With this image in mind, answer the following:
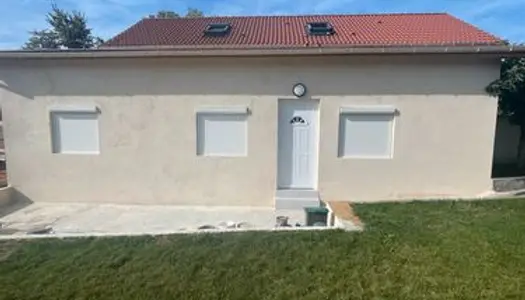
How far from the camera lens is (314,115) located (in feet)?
30.9

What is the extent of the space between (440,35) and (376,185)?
27.7 feet

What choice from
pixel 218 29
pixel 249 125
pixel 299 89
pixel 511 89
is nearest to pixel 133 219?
pixel 249 125

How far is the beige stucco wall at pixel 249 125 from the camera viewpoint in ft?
29.7

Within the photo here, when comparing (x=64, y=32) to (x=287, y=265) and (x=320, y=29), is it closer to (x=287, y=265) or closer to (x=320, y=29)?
(x=320, y=29)

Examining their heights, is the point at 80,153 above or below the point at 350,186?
above

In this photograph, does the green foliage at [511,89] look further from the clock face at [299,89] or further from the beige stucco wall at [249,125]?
→ the clock face at [299,89]

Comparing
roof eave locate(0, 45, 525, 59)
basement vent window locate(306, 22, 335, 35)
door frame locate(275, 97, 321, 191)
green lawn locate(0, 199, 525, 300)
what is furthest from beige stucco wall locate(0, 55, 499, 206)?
basement vent window locate(306, 22, 335, 35)

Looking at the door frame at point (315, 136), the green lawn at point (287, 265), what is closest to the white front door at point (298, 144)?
the door frame at point (315, 136)

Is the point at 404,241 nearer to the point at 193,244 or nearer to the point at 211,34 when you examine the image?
the point at 193,244

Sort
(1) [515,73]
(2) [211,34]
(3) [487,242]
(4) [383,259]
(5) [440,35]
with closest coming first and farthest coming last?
(4) [383,259]
(3) [487,242]
(1) [515,73]
(5) [440,35]
(2) [211,34]

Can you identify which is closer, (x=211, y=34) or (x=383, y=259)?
(x=383, y=259)

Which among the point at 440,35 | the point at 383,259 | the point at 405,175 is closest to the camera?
the point at 383,259

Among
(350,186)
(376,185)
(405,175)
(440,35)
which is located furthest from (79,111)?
(440,35)

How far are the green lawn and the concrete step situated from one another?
8.55 feet
